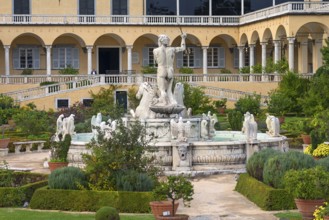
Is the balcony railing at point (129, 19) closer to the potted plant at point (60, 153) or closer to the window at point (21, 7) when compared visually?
the window at point (21, 7)

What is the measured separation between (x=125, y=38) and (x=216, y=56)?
7.34 m

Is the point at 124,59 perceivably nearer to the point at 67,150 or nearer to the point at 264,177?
the point at 67,150

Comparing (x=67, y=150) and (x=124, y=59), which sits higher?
(x=124, y=59)

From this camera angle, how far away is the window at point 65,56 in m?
57.9

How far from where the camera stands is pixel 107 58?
2320 inches

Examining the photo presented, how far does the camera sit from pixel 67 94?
161 ft

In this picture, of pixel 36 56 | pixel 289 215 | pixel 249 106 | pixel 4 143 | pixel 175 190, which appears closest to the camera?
pixel 175 190

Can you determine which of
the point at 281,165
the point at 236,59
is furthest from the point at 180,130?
the point at 236,59

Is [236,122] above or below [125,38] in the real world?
below

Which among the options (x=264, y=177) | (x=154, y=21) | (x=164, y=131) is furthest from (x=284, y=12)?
(x=264, y=177)

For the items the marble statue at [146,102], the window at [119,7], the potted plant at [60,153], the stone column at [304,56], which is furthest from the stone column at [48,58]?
the potted plant at [60,153]

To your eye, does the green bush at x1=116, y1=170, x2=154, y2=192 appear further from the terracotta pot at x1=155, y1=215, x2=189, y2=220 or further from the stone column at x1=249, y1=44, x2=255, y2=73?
the stone column at x1=249, y1=44, x2=255, y2=73

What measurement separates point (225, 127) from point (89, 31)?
2169 centimetres

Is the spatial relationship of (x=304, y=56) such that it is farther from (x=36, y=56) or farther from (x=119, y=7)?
(x=36, y=56)
